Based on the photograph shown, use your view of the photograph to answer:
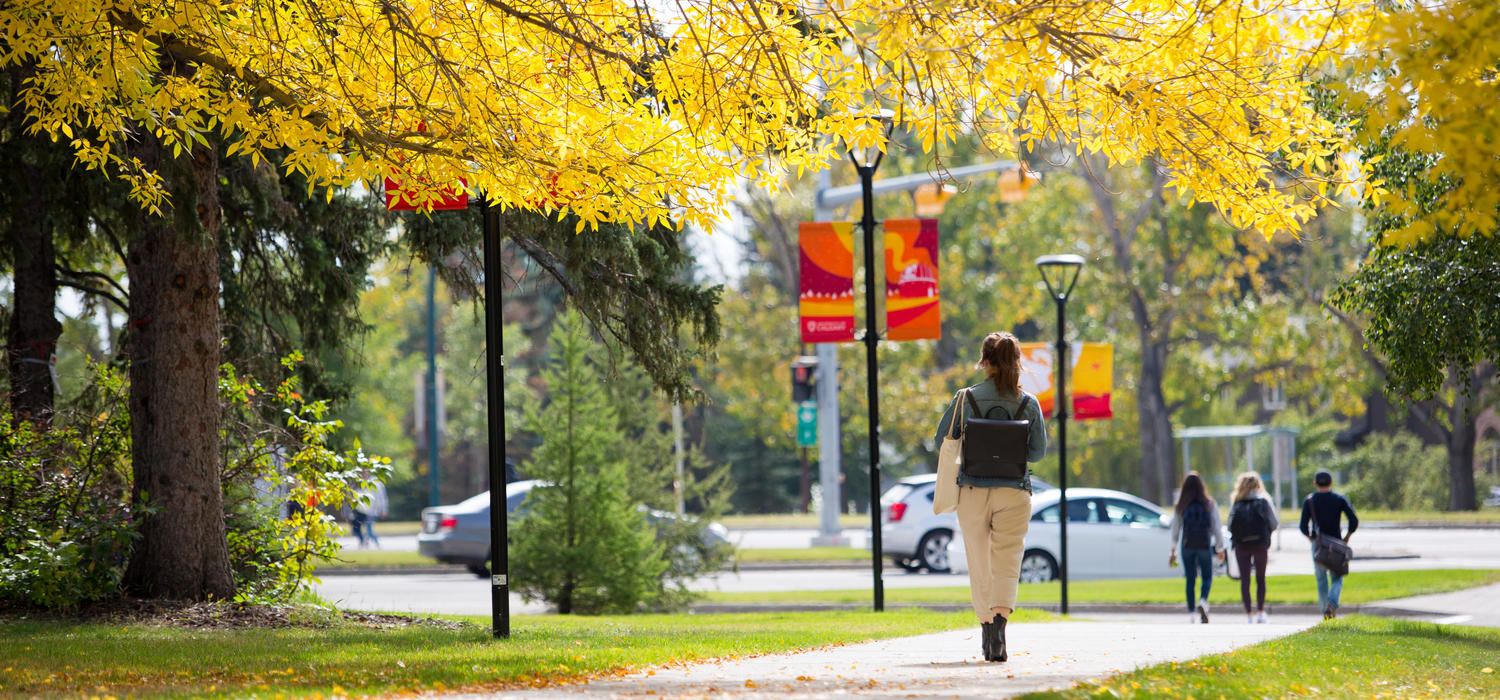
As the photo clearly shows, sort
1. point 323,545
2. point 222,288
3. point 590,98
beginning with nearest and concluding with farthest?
point 590,98 → point 323,545 → point 222,288

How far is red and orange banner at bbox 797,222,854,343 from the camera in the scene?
557 inches

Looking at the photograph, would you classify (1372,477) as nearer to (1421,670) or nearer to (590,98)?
(1421,670)

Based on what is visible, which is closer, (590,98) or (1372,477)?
(590,98)

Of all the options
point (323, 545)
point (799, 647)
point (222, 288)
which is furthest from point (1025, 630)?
point (222, 288)

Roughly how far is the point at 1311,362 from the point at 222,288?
30.7 m

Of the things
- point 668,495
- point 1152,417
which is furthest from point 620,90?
point 1152,417

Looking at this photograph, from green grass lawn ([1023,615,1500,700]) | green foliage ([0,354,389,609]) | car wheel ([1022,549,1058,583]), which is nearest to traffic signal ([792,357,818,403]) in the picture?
car wheel ([1022,549,1058,583])

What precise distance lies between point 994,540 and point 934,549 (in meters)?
15.4

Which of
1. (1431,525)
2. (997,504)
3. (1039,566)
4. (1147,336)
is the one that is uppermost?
(1147,336)

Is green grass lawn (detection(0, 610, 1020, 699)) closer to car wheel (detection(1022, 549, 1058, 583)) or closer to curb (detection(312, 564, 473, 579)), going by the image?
car wheel (detection(1022, 549, 1058, 583))

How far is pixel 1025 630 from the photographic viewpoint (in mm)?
10859

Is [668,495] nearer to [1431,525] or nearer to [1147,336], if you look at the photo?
[1147,336]

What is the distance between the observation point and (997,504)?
7.63 metres

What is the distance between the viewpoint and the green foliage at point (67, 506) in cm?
1011
